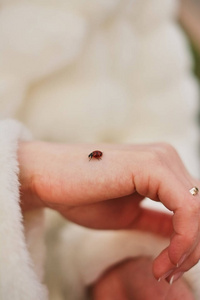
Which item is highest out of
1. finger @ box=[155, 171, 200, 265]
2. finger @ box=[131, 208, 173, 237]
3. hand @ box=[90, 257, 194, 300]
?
finger @ box=[155, 171, 200, 265]

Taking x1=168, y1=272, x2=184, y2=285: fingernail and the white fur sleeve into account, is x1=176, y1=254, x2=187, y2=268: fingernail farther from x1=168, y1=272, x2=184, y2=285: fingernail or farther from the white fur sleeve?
the white fur sleeve

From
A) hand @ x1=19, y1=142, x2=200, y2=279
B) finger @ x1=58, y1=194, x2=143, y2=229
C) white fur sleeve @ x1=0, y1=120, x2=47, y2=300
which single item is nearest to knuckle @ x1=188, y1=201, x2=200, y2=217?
hand @ x1=19, y1=142, x2=200, y2=279

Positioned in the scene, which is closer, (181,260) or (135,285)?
(181,260)

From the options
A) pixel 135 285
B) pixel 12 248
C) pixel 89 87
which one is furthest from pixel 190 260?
pixel 89 87

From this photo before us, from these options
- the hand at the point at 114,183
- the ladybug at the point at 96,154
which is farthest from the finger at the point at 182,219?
the ladybug at the point at 96,154

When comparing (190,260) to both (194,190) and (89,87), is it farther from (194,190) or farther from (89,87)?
(89,87)

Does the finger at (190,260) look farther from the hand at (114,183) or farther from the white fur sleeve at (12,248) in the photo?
Result: the white fur sleeve at (12,248)
